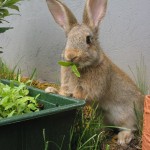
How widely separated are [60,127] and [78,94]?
1.79ft

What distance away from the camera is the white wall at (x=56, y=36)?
3541 millimetres

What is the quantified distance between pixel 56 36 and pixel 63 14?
3.83 feet

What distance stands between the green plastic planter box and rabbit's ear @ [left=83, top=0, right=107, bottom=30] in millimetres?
709

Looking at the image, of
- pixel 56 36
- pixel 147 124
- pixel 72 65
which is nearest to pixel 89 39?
pixel 72 65

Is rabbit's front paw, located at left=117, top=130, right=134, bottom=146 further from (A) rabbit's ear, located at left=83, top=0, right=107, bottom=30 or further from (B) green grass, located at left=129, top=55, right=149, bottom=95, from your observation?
(A) rabbit's ear, located at left=83, top=0, right=107, bottom=30

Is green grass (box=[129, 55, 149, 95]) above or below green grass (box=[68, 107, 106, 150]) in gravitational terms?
above

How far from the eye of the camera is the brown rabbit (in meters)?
2.82

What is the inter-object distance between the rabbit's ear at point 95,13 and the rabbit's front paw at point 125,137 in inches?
32.3

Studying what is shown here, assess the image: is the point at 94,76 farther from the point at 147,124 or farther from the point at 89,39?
the point at 147,124

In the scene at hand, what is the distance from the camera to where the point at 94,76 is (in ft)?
9.48

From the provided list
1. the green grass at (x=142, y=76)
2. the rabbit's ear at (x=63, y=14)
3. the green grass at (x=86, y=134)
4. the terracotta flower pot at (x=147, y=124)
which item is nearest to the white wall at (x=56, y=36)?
the green grass at (x=142, y=76)

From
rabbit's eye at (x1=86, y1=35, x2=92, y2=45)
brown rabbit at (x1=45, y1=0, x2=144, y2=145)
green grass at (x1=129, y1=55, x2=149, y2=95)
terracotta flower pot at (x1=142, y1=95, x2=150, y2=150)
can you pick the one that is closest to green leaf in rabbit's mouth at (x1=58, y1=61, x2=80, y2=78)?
brown rabbit at (x1=45, y1=0, x2=144, y2=145)

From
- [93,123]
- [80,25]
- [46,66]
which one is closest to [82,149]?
[93,123]

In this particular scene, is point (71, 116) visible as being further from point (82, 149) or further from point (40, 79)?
point (40, 79)
